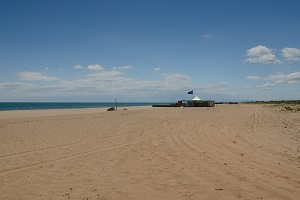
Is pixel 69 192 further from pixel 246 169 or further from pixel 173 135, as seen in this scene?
pixel 173 135

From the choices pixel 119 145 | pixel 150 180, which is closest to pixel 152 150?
pixel 119 145

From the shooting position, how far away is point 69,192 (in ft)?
17.0

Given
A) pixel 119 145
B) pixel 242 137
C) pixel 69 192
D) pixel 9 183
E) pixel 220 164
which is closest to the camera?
pixel 69 192

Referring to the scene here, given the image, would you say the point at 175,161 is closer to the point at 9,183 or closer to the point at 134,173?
the point at 134,173

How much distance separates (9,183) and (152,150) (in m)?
4.58

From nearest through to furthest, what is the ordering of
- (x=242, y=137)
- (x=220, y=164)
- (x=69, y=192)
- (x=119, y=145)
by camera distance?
(x=69, y=192)
(x=220, y=164)
(x=119, y=145)
(x=242, y=137)

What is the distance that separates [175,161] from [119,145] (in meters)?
3.34

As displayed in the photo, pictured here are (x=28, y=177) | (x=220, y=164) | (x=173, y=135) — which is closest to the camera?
(x=28, y=177)

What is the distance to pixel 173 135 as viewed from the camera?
1238 centimetres

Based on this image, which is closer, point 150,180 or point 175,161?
point 150,180

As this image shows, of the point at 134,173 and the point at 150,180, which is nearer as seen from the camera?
the point at 150,180

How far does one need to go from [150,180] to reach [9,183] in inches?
121

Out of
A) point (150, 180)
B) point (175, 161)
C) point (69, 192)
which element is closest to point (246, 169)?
point (175, 161)

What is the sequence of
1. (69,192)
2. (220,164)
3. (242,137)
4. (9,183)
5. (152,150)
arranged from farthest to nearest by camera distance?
(242,137) < (152,150) < (220,164) < (9,183) < (69,192)
